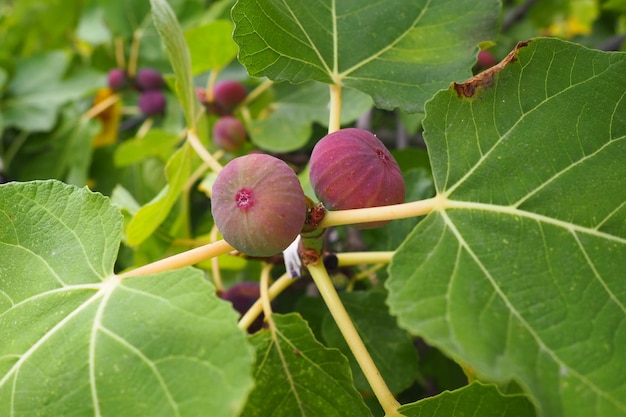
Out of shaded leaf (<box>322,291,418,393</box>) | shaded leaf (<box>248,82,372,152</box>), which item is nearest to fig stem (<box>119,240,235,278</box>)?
shaded leaf (<box>322,291,418,393</box>)

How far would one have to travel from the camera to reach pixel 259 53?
859 mm

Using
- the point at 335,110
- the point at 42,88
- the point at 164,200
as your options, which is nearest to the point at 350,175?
the point at 335,110

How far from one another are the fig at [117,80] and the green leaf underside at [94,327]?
1.20 metres

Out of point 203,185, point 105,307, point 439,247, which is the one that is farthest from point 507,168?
point 203,185

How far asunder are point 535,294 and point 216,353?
0.33 m

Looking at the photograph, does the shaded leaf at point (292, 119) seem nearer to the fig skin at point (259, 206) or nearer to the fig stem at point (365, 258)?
the fig stem at point (365, 258)

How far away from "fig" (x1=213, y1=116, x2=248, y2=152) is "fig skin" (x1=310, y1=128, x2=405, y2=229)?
0.76 meters

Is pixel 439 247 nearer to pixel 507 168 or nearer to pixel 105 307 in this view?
Answer: pixel 507 168

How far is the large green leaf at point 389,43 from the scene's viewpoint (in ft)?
3.00

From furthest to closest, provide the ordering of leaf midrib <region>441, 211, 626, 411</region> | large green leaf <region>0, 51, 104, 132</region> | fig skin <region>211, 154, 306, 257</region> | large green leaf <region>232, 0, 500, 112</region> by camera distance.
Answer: large green leaf <region>0, 51, 104, 132</region>, large green leaf <region>232, 0, 500, 112</region>, fig skin <region>211, 154, 306, 257</region>, leaf midrib <region>441, 211, 626, 411</region>

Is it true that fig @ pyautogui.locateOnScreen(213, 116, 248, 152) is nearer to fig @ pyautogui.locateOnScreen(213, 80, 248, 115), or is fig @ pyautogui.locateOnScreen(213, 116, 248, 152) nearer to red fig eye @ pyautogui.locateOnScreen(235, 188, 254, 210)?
fig @ pyautogui.locateOnScreen(213, 80, 248, 115)

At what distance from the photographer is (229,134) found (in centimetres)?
151

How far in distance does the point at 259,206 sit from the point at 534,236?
0.30 m

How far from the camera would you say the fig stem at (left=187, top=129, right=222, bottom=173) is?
3.10ft
